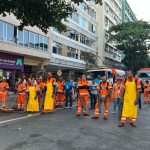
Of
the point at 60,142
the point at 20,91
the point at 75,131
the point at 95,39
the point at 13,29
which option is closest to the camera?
the point at 60,142

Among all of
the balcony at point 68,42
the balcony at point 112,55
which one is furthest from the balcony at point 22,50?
the balcony at point 112,55

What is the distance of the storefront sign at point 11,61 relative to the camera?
105ft

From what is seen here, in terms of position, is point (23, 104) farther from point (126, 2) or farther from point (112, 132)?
point (126, 2)

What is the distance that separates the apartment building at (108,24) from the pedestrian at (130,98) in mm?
52708

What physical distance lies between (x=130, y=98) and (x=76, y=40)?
1566 inches

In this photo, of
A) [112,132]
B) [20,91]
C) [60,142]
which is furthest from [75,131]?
[20,91]

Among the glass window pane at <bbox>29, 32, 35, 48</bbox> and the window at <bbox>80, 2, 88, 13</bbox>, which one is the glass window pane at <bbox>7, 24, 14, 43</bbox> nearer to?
the glass window pane at <bbox>29, 32, 35, 48</bbox>

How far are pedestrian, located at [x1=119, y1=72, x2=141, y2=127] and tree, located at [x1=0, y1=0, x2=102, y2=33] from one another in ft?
20.2

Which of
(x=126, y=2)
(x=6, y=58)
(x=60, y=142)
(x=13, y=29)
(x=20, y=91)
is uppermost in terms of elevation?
(x=126, y=2)

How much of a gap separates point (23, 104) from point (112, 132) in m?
8.18

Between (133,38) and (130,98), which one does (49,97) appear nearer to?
(130,98)

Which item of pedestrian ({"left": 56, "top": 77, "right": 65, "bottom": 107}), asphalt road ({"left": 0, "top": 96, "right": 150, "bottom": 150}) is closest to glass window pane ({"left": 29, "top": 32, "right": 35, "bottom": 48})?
pedestrian ({"left": 56, "top": 77, "right": 65, "bottom": 107})

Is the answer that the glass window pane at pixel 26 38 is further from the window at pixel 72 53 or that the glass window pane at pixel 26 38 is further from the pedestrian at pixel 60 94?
the pedestrian at pixel 60 94

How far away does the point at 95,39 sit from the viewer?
6178cm
